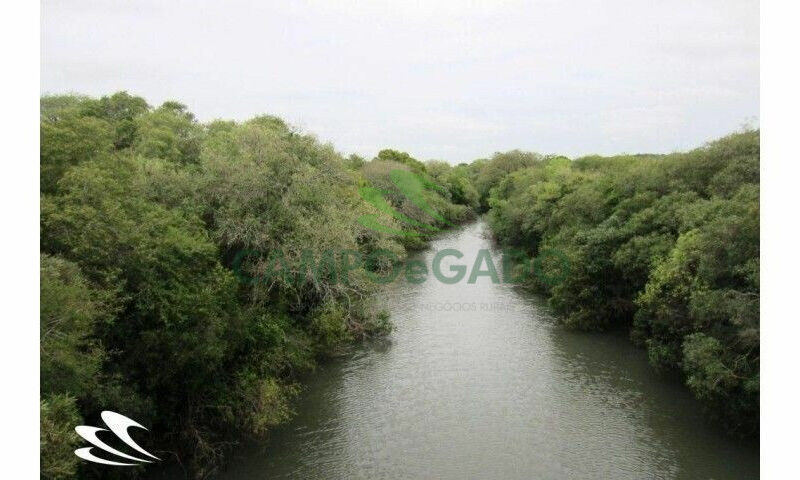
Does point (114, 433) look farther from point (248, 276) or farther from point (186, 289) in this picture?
point (248, 276)

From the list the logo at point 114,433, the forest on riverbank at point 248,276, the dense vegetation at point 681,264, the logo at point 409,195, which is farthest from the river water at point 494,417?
the logo at point 409,195

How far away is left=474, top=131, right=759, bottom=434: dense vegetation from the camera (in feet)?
53.4

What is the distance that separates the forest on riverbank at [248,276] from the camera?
13258 millimetres

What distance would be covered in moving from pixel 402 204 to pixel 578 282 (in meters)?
30.0

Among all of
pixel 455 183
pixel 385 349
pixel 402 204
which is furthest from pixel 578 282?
pixel 455 183

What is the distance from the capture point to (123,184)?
1572 centimetres

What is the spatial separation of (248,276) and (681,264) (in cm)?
1428

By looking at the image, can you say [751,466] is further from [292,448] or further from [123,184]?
[123,184]

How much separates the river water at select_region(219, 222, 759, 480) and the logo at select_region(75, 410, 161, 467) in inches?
103

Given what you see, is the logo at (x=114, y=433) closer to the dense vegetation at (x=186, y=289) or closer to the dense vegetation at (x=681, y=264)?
the dense vegetation at (x=186, y=289)

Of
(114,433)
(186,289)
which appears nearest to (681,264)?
(186,289)

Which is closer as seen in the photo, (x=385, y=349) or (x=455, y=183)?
(x=385, y=349)

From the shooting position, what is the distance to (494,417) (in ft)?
63.0

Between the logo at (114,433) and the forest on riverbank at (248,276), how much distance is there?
0.85 feet
